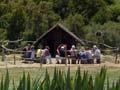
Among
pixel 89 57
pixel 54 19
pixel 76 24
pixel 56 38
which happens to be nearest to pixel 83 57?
pixel 89 57

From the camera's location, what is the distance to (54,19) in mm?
47812

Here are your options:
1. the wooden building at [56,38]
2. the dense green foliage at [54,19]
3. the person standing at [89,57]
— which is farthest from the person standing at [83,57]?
the dense green foliage at [54,19]

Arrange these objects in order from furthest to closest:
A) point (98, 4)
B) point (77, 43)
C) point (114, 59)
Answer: point (98, 4)
point (77, 43)
point (114, 59)

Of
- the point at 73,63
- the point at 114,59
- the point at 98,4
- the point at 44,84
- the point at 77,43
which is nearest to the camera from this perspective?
the point at 44,84

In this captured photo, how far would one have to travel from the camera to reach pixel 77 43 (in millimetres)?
37875

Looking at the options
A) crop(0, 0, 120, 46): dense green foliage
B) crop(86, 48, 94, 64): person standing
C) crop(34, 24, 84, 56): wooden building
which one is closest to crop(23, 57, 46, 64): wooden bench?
crop(86, 48, 94, 64): person standing

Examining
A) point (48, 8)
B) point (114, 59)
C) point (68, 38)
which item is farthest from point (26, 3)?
point (114, 59)

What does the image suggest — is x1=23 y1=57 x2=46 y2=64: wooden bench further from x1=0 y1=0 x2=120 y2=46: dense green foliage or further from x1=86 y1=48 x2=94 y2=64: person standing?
x1=0 y1=0 x2=120 y2=46: dense green foliage

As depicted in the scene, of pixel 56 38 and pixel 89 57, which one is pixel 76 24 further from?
pixel 89 57

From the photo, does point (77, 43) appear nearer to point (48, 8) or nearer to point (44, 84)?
point (48, 8)

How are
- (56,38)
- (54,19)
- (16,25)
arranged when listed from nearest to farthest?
(56,38) < (16,25) < (54,19)

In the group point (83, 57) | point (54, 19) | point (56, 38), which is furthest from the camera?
point (54, 19)

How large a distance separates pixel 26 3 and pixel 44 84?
47.5m

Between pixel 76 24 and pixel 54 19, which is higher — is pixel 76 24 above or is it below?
below
